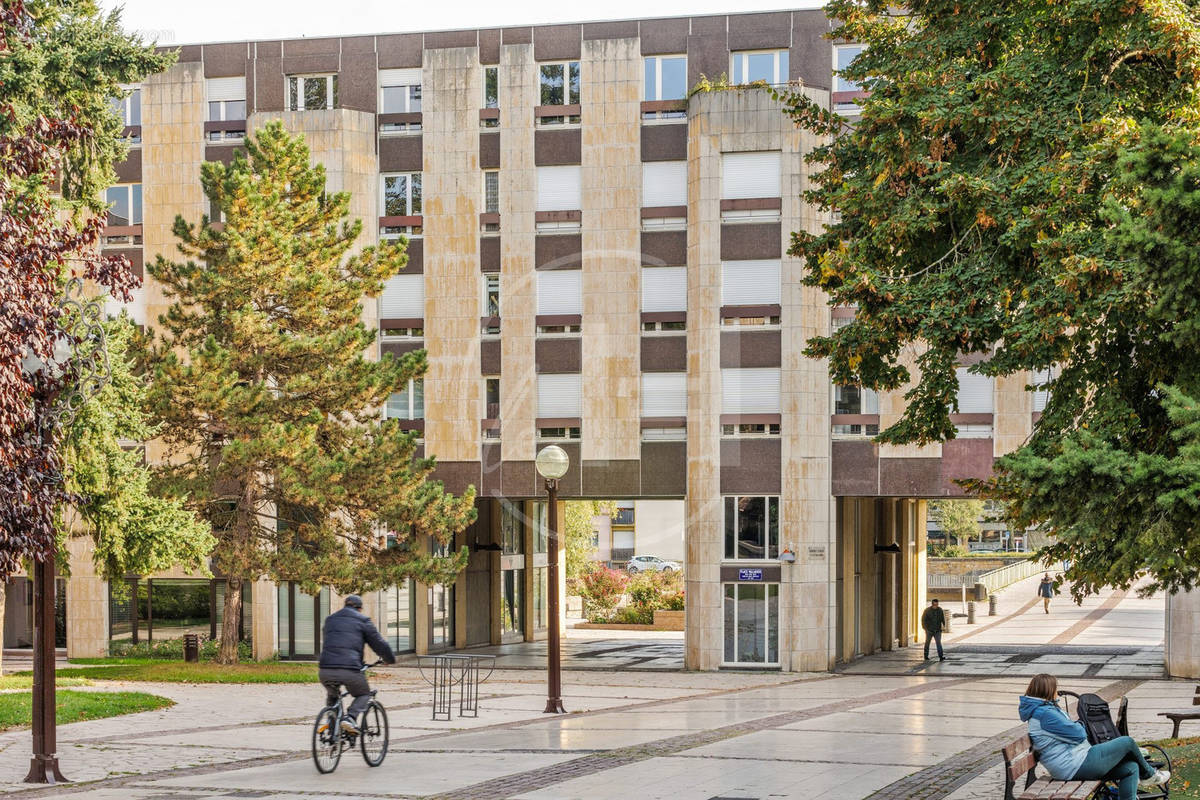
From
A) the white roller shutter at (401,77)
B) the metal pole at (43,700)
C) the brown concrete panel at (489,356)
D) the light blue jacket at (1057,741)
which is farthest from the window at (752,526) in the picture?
the light blue jacket at (1057,741)

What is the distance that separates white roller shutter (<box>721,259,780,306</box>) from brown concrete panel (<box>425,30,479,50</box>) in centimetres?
892

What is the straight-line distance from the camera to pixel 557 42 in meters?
37.5

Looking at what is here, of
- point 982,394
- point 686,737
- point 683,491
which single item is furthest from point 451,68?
point 686,737

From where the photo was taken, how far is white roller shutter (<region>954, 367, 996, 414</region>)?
117 ft

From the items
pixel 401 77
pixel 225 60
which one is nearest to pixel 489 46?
pixel 401 77

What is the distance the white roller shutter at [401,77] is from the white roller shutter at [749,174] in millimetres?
8494

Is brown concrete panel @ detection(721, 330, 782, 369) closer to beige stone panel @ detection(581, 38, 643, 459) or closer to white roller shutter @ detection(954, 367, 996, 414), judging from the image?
beige stone panel @ detection(581, 38, 643, 459)

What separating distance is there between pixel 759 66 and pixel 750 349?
7330 mm

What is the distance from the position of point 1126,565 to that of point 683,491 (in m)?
24.2

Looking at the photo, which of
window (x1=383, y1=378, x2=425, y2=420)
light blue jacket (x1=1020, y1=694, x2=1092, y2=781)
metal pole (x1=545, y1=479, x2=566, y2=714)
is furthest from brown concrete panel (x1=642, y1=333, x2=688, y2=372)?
light blue jacket (x1=1020, y1=694, x2=1092, y2=781)

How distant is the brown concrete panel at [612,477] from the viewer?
120 ft

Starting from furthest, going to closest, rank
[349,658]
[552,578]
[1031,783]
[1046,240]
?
1. [552,578]
2. [349,658]
3. [1046,240]
4. [1031,783]

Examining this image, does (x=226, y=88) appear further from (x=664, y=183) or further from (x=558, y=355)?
(x=664, y=183)

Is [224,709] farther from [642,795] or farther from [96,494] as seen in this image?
[642,795]
